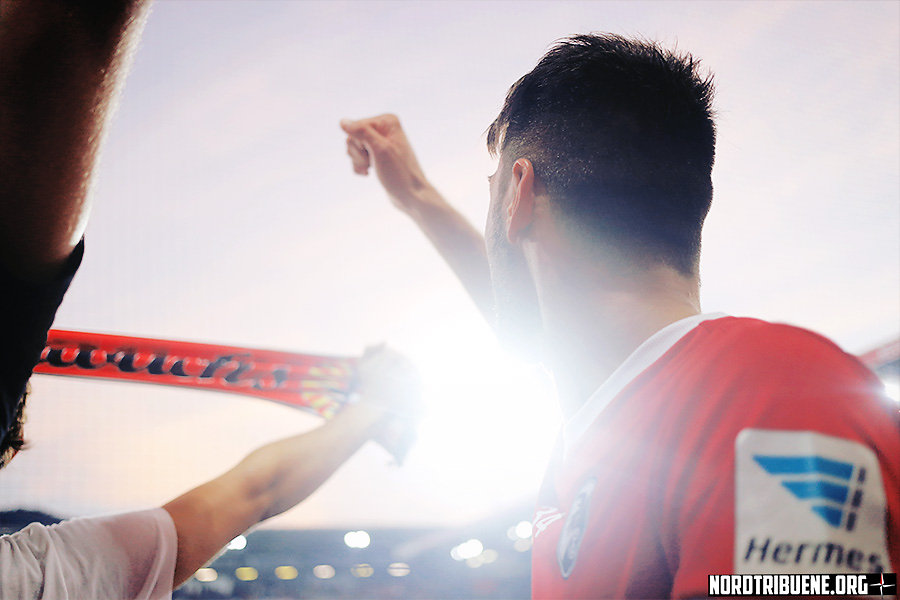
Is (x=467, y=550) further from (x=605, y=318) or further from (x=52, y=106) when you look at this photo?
(x=52, y=106)

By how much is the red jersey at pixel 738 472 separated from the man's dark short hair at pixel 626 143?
30 cm

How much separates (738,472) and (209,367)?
2.74 m

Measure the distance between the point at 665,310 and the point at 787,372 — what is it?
359 millimetres

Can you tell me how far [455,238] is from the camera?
6.25ft

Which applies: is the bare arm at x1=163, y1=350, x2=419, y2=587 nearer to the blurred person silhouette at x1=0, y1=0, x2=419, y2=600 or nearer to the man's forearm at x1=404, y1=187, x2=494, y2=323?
the blurred person silhouette at x1=0, y1=0, x2=419, y2=600

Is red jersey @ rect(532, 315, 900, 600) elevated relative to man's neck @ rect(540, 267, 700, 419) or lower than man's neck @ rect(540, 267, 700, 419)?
lower

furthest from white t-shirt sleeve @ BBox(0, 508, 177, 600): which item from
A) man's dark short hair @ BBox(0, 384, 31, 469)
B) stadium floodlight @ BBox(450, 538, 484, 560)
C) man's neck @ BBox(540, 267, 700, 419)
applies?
stadium floodlight @ BBox(450, 538, 484, 560)

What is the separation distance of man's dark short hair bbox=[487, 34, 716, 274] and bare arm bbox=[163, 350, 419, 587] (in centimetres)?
106

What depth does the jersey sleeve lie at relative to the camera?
0.63 meters

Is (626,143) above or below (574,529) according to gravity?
above

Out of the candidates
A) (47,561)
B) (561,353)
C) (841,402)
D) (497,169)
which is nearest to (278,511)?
(47,561)

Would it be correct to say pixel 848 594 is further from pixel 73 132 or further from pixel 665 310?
pixel 73 132

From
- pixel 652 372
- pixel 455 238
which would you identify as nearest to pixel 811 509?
pixel 652 372

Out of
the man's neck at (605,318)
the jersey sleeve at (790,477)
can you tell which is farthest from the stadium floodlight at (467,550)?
the jersey sleeve at (790,477)
